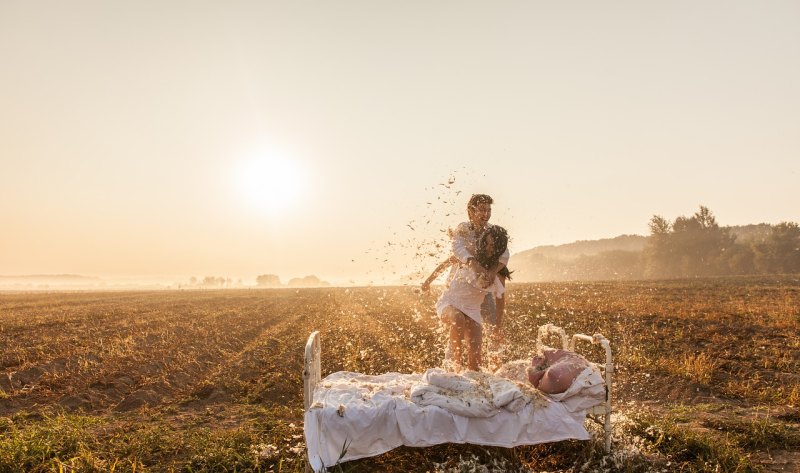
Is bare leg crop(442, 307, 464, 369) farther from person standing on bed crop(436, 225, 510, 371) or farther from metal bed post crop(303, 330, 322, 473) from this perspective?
metal bed post crop(303, 330, 322, 473)

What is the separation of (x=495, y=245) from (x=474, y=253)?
12.1 inches

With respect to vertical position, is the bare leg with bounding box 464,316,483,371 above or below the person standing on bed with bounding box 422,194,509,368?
below

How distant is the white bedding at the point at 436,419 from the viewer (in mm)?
4863

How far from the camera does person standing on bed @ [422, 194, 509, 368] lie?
6.24 metres

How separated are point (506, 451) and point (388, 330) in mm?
13774

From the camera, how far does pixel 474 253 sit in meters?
6.25

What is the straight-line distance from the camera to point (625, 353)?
1280cm

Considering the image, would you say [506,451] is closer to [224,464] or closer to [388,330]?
[224,464]

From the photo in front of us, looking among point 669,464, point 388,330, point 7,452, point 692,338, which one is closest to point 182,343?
point 388,330

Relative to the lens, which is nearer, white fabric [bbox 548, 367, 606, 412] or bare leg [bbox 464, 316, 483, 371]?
white fabric [bbox 548, 367, 606, 412]

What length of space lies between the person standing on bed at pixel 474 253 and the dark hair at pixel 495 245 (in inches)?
3.0

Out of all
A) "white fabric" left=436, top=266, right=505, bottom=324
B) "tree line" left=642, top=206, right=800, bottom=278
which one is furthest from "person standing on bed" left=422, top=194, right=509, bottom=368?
"tree line" left=642, top=206, right=800, bottom=278

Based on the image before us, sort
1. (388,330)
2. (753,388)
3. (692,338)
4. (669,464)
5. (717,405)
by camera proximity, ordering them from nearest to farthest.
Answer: (669,464) → (717,405) → (753,388) → (692,338) → (388,330)

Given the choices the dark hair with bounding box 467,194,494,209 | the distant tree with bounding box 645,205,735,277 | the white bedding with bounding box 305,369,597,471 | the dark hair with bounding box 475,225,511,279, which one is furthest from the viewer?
the distant tree with bounding box 645,205,735,277
